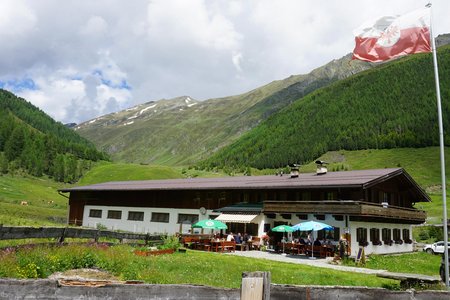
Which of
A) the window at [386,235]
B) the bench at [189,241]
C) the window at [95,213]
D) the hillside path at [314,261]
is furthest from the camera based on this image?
the window at [95,213]

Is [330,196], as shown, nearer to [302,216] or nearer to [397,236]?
[302,216]

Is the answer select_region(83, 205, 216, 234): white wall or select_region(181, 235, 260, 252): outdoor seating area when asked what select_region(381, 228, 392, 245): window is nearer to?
select_region(181, 235, 260, 252): outdoor seating area

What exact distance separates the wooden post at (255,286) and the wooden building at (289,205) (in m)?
28.5

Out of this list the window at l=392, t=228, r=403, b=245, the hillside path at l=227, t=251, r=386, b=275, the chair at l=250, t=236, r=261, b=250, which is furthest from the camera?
the window at l=392, t=228, r=403, b=245

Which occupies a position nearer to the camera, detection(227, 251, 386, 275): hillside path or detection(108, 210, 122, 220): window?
detection(227, 251, 386, 275): hillside path

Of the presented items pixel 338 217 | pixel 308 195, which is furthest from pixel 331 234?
pixel 308 195

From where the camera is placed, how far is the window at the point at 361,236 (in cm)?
3431

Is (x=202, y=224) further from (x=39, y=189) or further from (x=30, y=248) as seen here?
(x=39, y=189)

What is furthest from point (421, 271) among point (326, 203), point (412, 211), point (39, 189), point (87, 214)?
point (39, 189)

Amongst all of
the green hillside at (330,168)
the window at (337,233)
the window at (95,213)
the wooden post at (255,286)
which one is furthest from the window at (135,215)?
the wooden post at (255,286)

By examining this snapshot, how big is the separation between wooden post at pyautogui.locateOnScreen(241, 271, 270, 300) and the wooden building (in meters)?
28.5

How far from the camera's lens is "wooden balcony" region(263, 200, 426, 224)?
106 ft

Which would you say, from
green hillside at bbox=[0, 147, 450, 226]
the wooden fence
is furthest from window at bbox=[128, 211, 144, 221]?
green hillside at bbox=[0, 147, 450, 226]

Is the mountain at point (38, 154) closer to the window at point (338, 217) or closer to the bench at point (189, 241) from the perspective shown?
the bench at point (189, 241)
